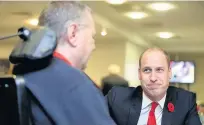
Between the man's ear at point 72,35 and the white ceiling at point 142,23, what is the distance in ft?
11.2

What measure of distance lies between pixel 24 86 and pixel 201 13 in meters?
4.15

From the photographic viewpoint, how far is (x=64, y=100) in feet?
3.37

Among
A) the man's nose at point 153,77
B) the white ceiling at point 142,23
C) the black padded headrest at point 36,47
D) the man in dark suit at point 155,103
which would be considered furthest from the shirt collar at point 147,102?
the white ceiling at point 142,23

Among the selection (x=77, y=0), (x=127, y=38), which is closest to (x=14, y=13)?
(x=127, y=38)

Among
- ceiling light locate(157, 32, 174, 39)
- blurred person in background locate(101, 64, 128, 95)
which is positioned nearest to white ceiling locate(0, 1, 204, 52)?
ceiling light locate(157, 32, 174, 39)

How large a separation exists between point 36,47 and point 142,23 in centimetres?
430

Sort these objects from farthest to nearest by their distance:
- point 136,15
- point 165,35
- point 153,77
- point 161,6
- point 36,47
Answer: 1. point 165,35
2. point 136,15
3. point 161,6
4. point 153,77
5. point 36,47

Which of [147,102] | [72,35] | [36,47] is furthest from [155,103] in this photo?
[36,47]

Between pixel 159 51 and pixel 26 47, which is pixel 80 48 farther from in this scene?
pixel 159 51

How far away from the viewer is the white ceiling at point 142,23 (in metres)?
4.74

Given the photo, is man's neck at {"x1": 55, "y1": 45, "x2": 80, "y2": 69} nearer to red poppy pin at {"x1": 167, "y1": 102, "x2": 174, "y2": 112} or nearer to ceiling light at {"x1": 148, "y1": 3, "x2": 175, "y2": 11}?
red poppy pin at {"x1": 167, "y1": 102, "x2": 174, "y2": 112}

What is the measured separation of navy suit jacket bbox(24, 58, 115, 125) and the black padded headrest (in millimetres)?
53

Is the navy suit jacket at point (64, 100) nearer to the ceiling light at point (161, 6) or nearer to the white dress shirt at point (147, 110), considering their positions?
the white dress shirt at point (147, 110)

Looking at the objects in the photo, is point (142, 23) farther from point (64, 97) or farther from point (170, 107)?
point (64, 97)
